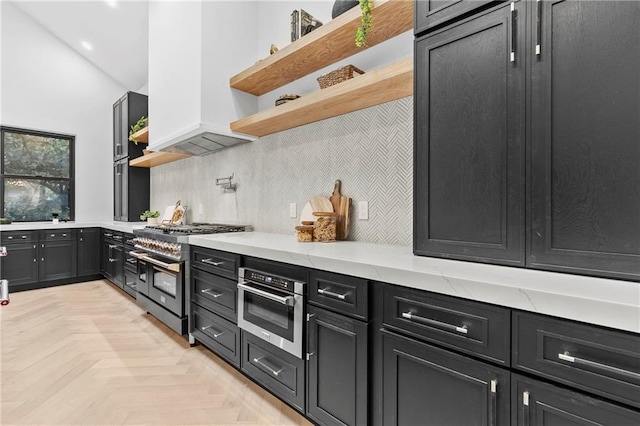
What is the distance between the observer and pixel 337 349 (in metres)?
1.53

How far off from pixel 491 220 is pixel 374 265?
0.49 metres

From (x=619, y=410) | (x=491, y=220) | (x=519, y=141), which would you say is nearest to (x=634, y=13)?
(x=519, y=141)

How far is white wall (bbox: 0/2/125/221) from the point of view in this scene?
494 cm

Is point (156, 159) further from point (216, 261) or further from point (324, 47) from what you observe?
point (324, 47)

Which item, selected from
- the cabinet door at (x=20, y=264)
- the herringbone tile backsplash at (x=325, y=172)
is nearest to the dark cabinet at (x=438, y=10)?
the herringbone tile backsplash at (x=325, y=172)

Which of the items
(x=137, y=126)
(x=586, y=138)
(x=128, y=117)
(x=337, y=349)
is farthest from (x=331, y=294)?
(x=128, y=117)

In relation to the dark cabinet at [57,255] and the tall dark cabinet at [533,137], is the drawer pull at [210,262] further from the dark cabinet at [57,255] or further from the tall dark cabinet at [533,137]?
the dark cabinet at [57,255]

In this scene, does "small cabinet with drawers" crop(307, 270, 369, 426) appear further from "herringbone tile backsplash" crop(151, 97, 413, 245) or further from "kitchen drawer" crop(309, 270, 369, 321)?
"herringbone tile backsplash" crop(151, 97, 413, 245)

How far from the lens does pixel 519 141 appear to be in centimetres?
121

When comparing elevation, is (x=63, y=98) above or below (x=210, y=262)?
above

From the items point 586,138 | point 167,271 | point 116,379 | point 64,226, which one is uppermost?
point 586,138

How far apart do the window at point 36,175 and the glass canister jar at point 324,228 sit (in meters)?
5.32

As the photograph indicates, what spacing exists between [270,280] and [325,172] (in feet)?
3.26

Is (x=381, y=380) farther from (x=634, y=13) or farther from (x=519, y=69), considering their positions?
(x=634, y=13)
